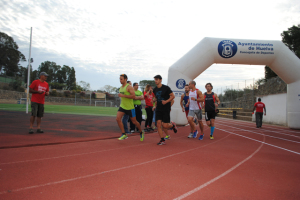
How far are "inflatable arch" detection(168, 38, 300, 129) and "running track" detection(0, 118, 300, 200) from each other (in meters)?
7.84

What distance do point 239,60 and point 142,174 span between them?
11.5 metres

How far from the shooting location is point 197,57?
1277cm

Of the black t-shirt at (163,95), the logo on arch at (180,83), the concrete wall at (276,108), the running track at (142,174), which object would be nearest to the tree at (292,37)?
the concrete wall at (276,108)

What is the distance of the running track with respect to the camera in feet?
9.77

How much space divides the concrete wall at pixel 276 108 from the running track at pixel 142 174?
41.7 feet

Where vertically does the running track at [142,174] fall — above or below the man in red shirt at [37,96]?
below

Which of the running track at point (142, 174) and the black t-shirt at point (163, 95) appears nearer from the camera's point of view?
the running track at point (142, 174)

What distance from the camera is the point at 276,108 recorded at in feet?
57.0

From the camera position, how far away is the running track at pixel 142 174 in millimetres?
2977

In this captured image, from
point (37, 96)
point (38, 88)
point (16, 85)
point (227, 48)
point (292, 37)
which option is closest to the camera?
point (38, 88)

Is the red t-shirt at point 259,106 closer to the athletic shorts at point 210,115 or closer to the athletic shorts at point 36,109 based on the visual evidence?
the athletic shorts at point 210,115

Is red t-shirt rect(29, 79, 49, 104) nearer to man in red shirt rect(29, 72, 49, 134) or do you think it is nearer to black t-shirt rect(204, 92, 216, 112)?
man in red shirt rect(29, 72, 49, 134)

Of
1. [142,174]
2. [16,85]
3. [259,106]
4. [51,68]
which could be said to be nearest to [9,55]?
[16,85]

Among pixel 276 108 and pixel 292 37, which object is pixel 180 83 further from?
pixel 292 37
